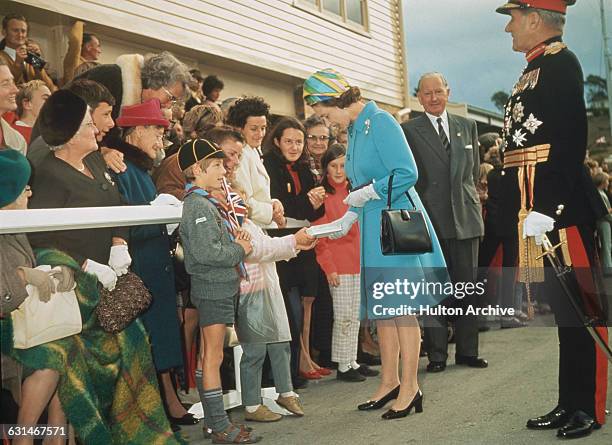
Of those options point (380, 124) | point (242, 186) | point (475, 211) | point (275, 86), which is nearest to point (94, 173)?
point (242, 186)

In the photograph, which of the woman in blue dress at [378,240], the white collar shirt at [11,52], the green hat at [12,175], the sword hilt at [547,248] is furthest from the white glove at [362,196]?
the white collar shirt at [11,52]

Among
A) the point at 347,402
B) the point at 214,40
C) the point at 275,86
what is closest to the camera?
the point at 347,402

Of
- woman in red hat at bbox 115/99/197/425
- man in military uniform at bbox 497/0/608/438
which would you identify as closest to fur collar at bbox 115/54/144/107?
woman in red hat at bbox 115/99/197/425

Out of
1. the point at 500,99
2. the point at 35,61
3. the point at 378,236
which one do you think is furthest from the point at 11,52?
the point at 500,99

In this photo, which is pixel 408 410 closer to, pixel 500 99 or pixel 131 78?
pixel 500 99

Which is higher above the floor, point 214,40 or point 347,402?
point 214,40

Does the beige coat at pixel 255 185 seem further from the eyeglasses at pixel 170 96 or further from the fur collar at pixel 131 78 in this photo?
the fur collar at pixel 131 78

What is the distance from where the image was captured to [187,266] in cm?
278

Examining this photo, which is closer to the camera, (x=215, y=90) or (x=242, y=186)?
(x=242, y=186)

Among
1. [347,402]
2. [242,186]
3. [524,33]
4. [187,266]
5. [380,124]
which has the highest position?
[524,33]

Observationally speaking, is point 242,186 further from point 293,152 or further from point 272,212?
point 293,152

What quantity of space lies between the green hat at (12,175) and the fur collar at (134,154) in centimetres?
69

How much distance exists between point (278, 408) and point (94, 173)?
1267mm

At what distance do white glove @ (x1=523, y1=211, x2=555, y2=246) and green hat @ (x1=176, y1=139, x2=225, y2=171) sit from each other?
3.64ft
